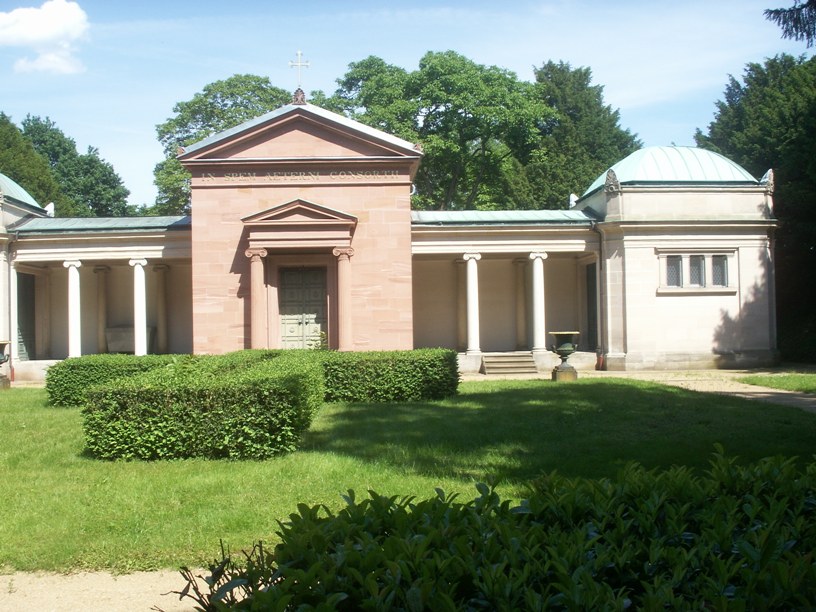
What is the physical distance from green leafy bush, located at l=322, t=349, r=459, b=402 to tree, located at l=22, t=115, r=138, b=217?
42.8 metres

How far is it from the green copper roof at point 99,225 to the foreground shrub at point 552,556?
23773mm

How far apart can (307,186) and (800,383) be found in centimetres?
1486

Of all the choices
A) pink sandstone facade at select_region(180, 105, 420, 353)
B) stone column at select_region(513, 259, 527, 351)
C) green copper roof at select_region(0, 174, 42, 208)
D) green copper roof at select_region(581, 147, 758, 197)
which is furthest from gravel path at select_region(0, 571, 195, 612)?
stone column at select_region(513, 259, 527, 351)

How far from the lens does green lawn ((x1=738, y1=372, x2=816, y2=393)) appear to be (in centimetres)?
1788

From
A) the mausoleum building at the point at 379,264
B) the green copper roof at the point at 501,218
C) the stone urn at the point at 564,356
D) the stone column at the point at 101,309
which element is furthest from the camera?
the stone column at the point at 101,309

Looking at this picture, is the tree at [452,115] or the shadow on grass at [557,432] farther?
the tree at [452,115]

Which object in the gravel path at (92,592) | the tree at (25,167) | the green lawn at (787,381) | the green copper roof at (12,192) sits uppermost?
the tree at (25,167)

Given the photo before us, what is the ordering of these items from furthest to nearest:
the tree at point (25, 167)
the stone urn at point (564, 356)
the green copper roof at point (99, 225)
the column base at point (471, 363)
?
the tree at point (25, 167)
the green copper roof at point (99, 225)
the column base at point (471, 363)
the stone urn at point (564, 356)

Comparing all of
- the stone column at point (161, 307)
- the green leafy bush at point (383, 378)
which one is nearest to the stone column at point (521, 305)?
the green leafy bush at point (383, 378)

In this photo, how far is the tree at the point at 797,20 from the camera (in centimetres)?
1038

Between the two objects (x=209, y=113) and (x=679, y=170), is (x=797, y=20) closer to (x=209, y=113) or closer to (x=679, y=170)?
(x=679, y=170)

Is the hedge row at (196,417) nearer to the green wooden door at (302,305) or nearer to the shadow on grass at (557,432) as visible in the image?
the shadow on grass at (557,432)

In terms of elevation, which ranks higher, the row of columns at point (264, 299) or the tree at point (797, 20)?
the tree at point (797, 20)

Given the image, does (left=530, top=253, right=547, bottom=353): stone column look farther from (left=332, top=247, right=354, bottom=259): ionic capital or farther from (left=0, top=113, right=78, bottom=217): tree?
(left=0, top=113, right=78, bottom=217): tree
